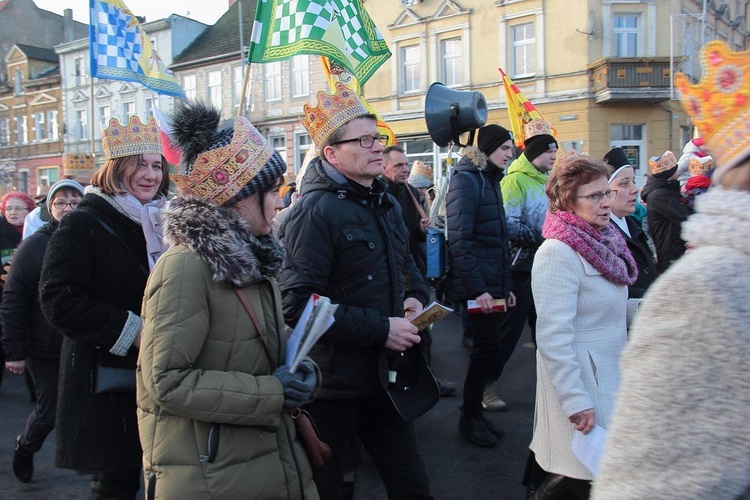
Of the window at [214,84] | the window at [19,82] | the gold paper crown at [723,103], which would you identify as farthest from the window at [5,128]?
the gold paper crown at [723,103]

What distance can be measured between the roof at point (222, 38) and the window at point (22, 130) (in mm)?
14366

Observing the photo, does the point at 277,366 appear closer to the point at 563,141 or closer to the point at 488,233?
the point at 488,233

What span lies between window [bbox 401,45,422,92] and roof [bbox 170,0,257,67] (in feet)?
28.1

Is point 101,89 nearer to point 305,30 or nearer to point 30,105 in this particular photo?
point 30,105

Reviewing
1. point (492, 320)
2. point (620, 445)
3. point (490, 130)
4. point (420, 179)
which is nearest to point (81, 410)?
point (620, 445)

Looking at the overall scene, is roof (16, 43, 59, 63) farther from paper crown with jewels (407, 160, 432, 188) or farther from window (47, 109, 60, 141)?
paper crown with jewels (407, 160, 432, 188)

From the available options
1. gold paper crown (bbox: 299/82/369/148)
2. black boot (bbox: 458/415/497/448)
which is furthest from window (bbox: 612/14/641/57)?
gold paper crown (bbox: 299/82/369/148)

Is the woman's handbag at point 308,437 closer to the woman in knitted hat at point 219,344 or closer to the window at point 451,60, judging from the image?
the woman in knitted hat at point 219,344

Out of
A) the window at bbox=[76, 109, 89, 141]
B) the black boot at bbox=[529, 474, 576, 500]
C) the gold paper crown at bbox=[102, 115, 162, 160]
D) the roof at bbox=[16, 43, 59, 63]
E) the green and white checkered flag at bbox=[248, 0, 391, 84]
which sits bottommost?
the black boot at bbox=[529, 474, 576, 500]

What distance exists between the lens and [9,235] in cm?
668

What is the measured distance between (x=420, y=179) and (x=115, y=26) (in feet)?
15.3

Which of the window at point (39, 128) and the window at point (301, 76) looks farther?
the window at point (39, 128)

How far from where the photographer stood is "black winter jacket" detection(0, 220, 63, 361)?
3945 mm

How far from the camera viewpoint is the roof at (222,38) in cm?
2975
